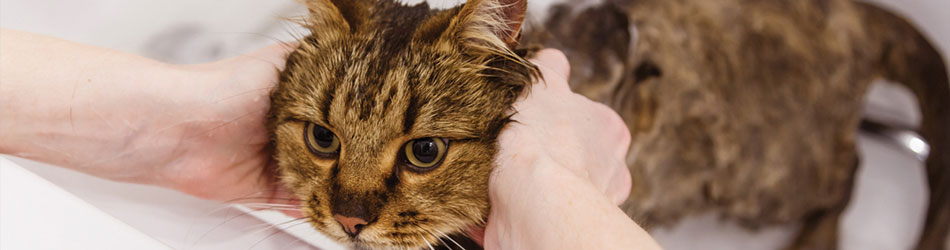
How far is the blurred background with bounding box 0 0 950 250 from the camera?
3.46ft

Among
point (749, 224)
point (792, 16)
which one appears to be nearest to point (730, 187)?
point (749, 224)

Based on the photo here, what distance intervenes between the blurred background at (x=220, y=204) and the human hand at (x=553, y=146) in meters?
0.29

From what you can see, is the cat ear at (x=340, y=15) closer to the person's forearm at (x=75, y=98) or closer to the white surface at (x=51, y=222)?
the person's forearm at (x=75, y=98)

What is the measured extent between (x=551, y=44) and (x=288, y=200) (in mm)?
658

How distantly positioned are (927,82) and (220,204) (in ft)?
5.97

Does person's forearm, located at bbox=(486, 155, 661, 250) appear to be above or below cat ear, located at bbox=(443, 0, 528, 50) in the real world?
below

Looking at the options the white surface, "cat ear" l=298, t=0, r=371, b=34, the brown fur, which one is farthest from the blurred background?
the brown fur

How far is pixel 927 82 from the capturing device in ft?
5.82

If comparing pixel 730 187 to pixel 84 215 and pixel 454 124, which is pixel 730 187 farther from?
pixel 84 215

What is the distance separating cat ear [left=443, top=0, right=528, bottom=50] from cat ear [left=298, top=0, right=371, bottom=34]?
132 millimetres

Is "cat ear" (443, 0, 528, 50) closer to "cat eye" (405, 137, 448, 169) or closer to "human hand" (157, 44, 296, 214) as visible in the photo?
"cat eye" (405, 137, 448, 169)

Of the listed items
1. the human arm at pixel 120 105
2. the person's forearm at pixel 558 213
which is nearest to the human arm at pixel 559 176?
the person's forearm at pixel 558 213

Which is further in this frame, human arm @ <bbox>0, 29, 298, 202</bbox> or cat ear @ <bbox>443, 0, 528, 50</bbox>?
human arm @ <bbox>0, 29, 298, 202</bbox>

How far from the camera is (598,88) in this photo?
4.60ft
